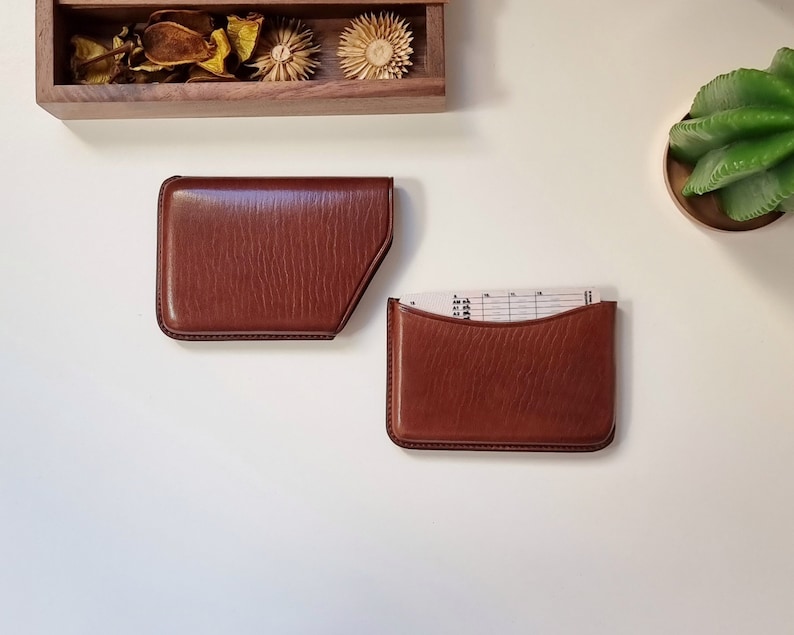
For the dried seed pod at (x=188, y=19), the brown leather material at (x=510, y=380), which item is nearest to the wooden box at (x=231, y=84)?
the dried seed pod at (x=188, y=19)

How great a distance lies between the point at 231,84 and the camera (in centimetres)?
80

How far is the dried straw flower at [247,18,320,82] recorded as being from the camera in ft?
2.76

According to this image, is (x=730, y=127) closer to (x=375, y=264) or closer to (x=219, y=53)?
(x=375, y=264)

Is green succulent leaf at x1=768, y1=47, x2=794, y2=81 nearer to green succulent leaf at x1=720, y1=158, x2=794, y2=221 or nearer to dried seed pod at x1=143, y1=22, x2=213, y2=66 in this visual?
green succulent leaf at x1=720, y1=158, x2=794, y2=221

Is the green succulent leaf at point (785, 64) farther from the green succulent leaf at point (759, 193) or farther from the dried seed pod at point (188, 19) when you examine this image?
the dried seed pod at point (188, 19)

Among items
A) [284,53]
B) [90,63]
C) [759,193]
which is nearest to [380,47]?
[284,53]

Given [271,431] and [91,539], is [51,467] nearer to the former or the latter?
[91,539]

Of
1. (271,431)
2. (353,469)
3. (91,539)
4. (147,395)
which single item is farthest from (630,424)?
(91,539)

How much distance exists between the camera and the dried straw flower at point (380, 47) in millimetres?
834

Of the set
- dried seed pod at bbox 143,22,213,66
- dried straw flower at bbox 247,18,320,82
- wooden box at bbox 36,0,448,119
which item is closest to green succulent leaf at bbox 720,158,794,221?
wooden box at bbox 36,0,448,119

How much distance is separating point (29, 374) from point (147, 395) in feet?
0.57

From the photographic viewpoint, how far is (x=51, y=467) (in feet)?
3.01

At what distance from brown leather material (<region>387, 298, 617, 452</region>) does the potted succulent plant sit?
7.4 inches

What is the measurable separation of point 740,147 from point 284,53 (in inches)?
22.4
